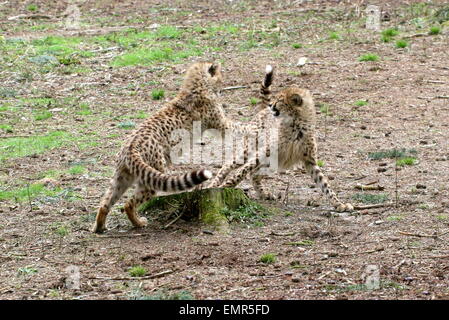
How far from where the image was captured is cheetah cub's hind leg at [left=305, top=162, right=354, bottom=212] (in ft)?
25.6

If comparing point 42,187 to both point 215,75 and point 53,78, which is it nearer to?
point 215,75

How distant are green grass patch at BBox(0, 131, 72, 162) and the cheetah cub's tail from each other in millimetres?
2622

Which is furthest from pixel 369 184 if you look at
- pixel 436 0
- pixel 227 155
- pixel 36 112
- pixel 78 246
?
pixel 436 0

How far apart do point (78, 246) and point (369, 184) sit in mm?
2978

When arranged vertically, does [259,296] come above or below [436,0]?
below

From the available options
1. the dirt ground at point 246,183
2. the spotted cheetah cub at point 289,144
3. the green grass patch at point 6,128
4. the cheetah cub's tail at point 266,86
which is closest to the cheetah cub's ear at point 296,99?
the spotted cheetah cub at point 289,144

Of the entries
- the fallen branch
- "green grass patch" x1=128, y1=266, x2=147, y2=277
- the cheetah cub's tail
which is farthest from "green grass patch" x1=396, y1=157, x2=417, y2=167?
the fallen branch

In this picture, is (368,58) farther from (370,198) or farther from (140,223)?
(140,223)

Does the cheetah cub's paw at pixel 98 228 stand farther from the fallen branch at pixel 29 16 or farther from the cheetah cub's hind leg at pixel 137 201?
the fallen branch at pixel 29 16

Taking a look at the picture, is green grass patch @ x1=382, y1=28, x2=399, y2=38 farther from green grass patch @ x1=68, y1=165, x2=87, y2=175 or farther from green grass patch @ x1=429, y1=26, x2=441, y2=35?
green grass patch @ x1=68, y1=165, x2=87, y2=175

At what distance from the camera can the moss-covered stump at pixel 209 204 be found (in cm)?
730

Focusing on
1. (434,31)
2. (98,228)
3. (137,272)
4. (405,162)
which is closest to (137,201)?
(98,228)
